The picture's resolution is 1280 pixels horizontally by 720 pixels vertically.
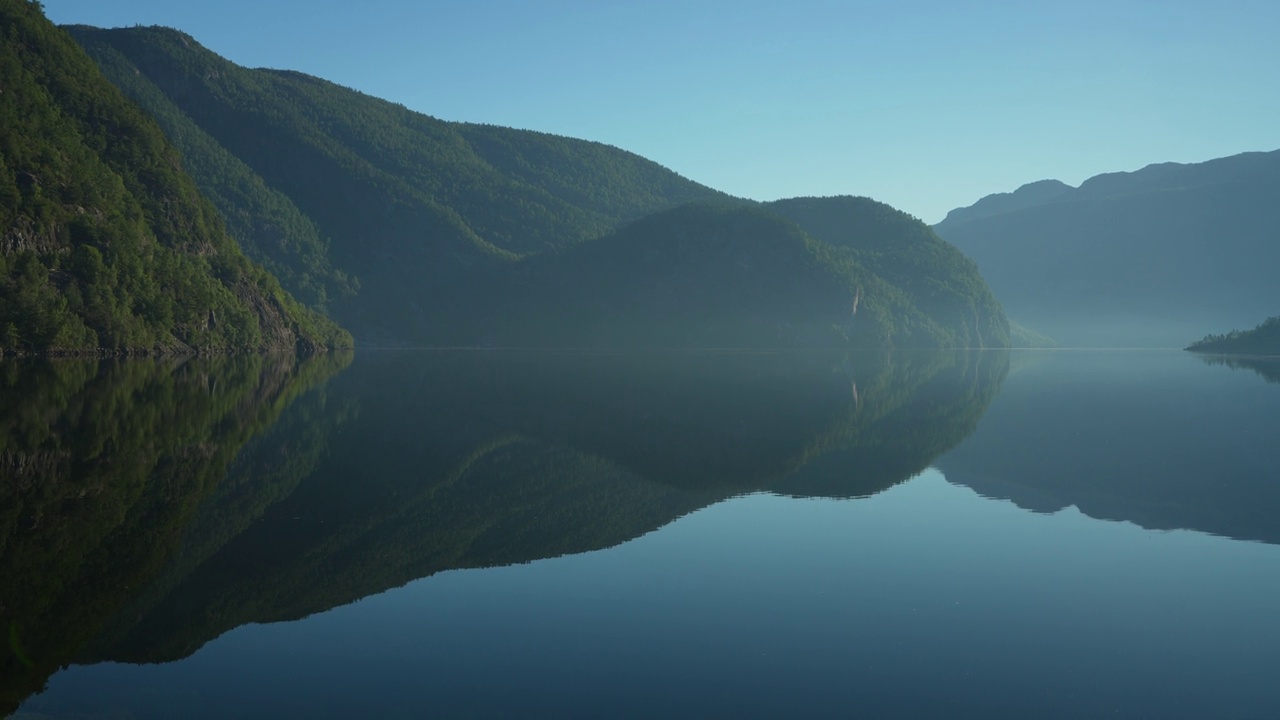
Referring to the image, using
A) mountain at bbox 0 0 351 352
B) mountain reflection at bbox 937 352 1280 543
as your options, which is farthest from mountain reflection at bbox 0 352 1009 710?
mountain at bbox 0 0 351 352

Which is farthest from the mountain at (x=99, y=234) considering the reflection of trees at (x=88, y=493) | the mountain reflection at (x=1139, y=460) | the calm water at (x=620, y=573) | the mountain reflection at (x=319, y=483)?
the mountain reflection at (x=1139, y=460)

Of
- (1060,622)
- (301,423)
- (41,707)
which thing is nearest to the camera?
(41,707)

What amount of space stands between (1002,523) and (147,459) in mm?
24513

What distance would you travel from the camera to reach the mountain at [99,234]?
3986 inches

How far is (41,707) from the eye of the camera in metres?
11.9

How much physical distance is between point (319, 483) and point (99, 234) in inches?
4165

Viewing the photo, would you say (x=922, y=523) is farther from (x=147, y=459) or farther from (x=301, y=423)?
(x=301, y=423)

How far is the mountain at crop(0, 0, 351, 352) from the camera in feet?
332

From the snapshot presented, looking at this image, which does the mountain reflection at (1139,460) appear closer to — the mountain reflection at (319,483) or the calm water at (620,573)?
the calm water at (620,573)

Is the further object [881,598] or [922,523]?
[922,523]

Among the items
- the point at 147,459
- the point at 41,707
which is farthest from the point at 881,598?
the point at 147,459

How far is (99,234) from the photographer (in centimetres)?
11594

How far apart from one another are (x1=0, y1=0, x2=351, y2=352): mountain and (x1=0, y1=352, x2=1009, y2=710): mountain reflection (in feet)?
160

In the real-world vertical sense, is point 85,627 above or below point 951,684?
below
